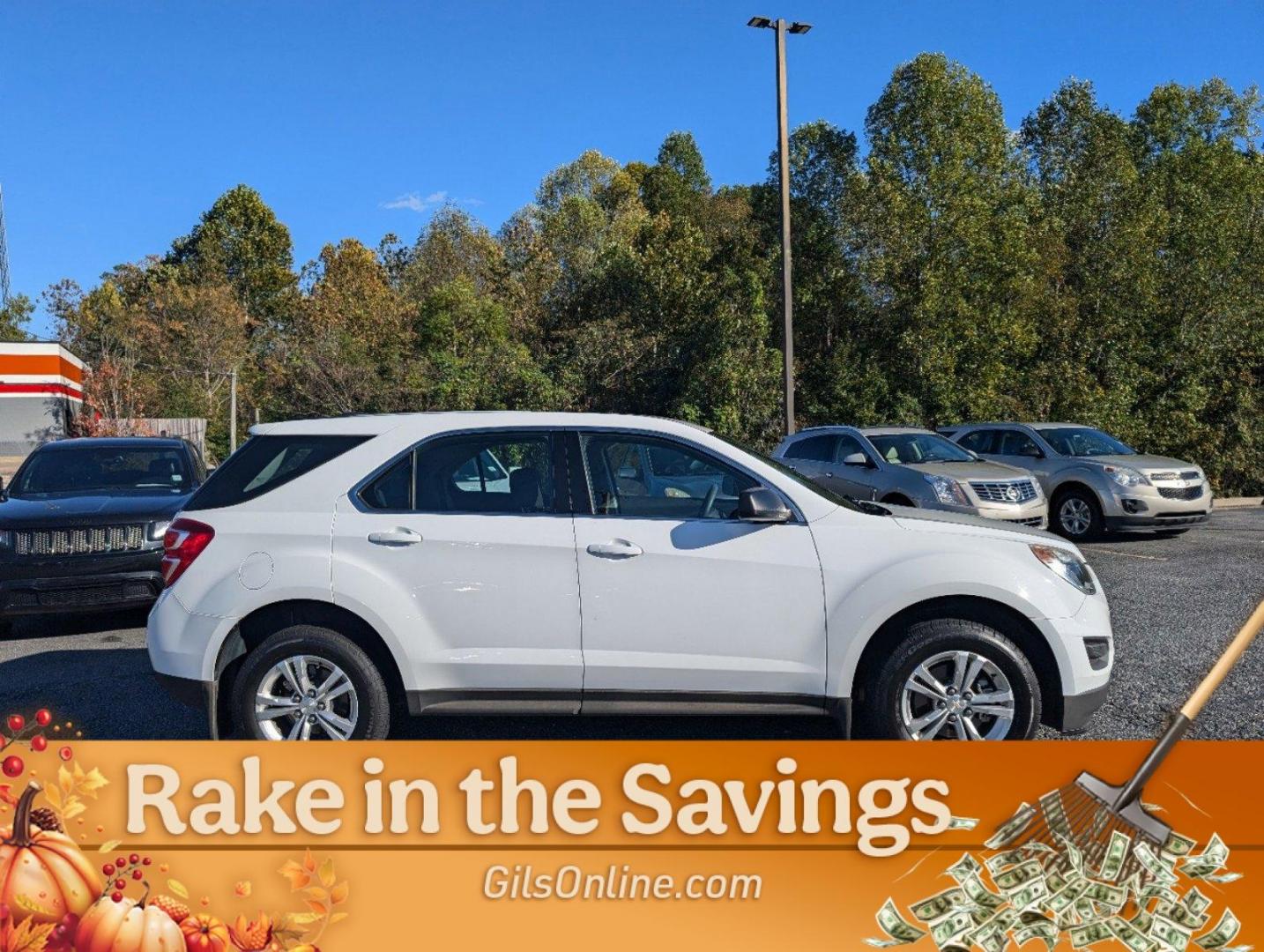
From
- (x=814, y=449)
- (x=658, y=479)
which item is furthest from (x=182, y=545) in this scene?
(x=814, y=449)

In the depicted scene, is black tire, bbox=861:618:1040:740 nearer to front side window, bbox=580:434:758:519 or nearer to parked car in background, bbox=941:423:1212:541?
front side window, bbox=580:434:758:519

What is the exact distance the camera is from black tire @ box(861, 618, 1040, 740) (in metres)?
4.14

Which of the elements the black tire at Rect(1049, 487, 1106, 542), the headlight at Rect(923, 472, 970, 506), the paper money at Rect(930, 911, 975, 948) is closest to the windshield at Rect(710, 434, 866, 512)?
the paper money at Rect(930, 911, 975, 948)

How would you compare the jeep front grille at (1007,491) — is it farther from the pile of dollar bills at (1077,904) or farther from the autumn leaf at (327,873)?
the autumn leaf at (327,873)

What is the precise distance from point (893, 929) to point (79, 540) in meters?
6.61

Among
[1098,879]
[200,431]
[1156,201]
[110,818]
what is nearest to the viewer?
[1098,879]

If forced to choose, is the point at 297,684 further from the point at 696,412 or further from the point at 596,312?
the point at 596,312

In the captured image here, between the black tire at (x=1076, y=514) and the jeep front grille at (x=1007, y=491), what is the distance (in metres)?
1.61

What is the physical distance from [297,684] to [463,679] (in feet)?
2.36

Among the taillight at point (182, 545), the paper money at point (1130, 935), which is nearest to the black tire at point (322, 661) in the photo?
the taillight at point (182, 545)

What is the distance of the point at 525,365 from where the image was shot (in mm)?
21547

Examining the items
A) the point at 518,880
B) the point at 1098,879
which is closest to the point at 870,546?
the point at 1098,879

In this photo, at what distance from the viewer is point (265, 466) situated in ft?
14.5

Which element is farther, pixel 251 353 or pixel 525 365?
pixel 251 353
